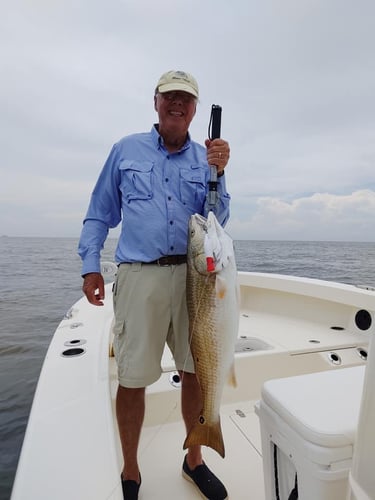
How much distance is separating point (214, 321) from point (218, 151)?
2.78 feet

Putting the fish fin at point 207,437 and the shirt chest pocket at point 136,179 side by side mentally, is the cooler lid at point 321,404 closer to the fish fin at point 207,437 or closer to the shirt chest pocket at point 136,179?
the fish fin at point 207,437

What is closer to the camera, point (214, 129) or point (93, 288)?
point (214, 129)

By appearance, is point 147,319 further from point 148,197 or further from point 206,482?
point 206,482

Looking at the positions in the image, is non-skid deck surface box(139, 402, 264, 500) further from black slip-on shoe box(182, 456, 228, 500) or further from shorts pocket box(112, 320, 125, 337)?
shorts pocket box(112, 320, 125, 337)

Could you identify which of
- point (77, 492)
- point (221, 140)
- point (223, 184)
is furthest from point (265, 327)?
point (77, 492)

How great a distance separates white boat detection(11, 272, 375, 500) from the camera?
1.15 meters

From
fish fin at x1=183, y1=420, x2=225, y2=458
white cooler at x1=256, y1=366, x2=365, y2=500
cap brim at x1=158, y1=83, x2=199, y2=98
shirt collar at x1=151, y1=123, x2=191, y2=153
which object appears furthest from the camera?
shirt collar at x1=151, y1=123, x2=191, y2=153

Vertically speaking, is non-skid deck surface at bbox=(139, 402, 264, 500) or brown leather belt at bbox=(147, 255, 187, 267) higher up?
brown leather belt at bbox=(147, 255, 187, 267)

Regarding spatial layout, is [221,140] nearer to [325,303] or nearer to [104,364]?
[104,364]

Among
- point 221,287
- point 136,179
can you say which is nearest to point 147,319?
point 221,287

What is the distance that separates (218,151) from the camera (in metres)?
1.82

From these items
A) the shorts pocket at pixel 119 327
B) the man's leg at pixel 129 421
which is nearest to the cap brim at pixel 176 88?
the shorts pocket at pixel 119 327

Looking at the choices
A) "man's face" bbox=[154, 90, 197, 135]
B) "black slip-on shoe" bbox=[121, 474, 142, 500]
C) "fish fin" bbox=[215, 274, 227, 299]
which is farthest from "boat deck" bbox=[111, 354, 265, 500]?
"man's face" bbox=[154, 90, 197, 135]

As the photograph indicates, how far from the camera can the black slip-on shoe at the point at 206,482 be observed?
2043 millimetres
